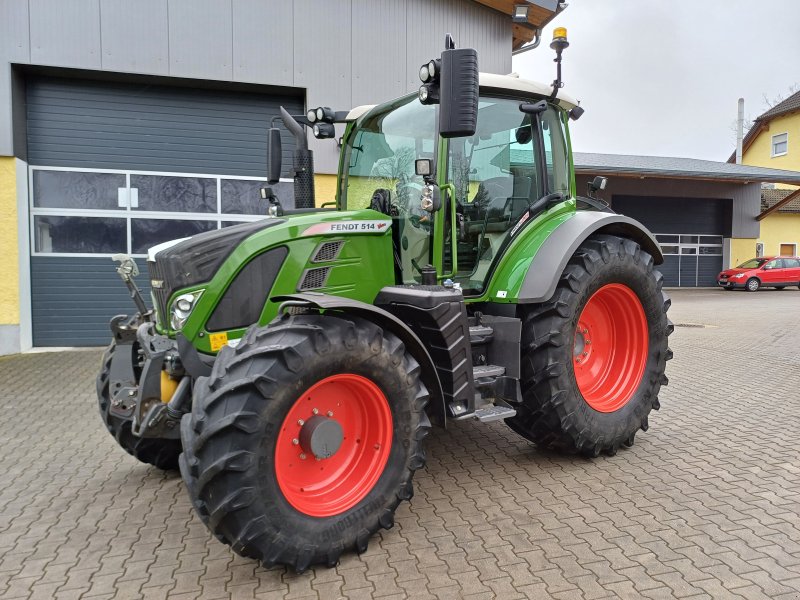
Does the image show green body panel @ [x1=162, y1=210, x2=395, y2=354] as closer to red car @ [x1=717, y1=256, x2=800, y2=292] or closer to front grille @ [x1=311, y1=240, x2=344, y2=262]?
front grille @ [x1=311, y1=240, x2=344, y2=262]

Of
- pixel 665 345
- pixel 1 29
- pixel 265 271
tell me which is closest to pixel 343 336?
pixel 265 271

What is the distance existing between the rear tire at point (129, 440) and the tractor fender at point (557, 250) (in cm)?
242

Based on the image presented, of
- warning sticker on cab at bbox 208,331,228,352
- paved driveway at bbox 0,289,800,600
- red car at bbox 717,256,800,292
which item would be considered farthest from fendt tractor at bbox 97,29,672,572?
red car at bbox 717,256,800,292

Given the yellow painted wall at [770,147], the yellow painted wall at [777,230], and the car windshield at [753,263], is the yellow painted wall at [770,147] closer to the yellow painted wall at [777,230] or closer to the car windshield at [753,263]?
the yellow painted wall at [777,230]

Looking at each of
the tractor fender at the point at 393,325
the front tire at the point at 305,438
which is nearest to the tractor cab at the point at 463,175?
the tractor fender at the point at 393,325

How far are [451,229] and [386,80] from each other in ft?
22.4

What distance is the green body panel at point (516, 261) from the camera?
3.81 m

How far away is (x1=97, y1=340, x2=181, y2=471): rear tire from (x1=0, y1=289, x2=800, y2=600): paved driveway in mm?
162

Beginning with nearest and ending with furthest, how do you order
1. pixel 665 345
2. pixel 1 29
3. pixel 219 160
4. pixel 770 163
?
pixel 665 345 < pixel 1 29 < pixel 219 160 < pixel 770 163

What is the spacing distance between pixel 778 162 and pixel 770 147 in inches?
43.0

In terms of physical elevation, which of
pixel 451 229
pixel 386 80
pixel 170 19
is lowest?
pixel 451 229

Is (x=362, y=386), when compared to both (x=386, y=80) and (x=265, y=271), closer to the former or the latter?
(x=265, y=271)

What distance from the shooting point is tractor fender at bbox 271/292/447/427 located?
2.77m

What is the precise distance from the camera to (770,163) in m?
31.1
